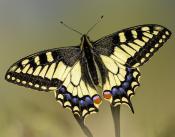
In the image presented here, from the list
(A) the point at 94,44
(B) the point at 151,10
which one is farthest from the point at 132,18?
(A) the point at 94,44

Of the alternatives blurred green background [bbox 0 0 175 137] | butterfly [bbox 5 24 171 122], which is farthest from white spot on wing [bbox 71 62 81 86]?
blurred green background [bbox 0 0 175 137]

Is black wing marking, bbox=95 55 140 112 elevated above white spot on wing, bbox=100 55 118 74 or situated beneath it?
situated beneath

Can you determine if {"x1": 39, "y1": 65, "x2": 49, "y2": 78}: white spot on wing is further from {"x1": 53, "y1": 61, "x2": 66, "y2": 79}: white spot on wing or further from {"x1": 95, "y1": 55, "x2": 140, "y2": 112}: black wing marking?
{"x1": 95, "y1": 55, "x2": 140, "y2": 112}: black wing marking

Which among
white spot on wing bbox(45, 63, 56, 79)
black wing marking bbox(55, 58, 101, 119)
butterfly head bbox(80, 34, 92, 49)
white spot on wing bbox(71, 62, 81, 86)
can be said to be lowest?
black wing marking bbox(55, 58, 101, 119)

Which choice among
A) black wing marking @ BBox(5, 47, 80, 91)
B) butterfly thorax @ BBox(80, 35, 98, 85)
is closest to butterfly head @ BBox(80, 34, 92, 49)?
butterfly thorax @ BBox(80, 35, 98, 85)

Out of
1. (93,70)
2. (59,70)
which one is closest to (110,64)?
(93,70)

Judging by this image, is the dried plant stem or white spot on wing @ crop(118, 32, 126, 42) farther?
the dried plant stem

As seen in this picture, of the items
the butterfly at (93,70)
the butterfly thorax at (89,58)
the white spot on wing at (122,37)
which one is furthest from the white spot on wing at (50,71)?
the white spot on wing at (122,37)

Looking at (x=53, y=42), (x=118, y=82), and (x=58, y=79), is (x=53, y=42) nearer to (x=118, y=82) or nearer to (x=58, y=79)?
(x=58, y=79)
